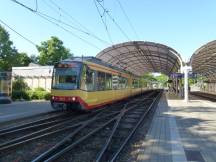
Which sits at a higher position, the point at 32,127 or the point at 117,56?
the point at 117,56

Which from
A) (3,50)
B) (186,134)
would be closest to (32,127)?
(186,134)

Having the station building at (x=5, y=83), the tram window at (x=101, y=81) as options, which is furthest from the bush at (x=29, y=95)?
the tram window at (x=101, y=81)

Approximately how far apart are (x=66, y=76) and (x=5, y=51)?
153ft

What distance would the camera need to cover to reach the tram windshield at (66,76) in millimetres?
16266

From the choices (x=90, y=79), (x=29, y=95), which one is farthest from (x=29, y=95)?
(x=90, y=79)

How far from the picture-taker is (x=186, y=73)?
1122 inches

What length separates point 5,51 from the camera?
5975 cm

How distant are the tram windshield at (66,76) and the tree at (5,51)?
44798 mm

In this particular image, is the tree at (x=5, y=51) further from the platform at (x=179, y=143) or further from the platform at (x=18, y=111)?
the platform at (x=179, y=143)

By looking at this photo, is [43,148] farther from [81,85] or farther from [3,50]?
[3,50]

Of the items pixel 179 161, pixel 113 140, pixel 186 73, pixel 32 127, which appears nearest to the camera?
pixel 179 161

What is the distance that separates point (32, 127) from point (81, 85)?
14.9ft

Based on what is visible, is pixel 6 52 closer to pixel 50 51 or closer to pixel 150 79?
pixel 50 51

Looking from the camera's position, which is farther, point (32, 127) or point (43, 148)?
point (32, 127)
